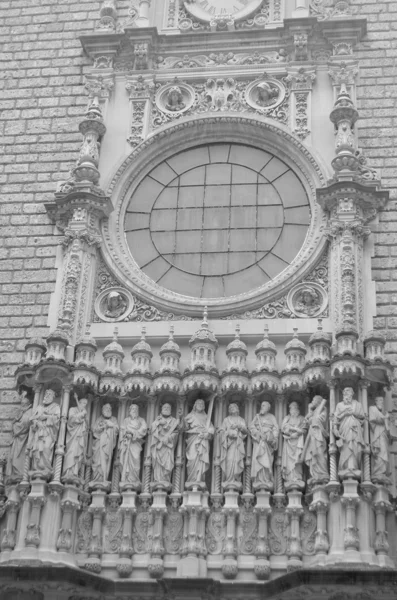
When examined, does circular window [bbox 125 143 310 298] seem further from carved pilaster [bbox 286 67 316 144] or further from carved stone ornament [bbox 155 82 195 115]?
carved stone ornament [bbox 155 82 195 115]

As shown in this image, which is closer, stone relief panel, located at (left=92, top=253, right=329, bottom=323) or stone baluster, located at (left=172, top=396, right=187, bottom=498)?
stone baluster, located at (left=172, top=396, right=187, bottom=498)

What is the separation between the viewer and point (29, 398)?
1528cm

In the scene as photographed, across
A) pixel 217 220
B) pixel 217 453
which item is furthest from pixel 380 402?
pixel 217 220

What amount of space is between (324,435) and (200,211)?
454 cm

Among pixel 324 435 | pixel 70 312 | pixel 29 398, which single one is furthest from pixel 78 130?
pixel 324 435

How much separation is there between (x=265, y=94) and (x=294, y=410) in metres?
5.69

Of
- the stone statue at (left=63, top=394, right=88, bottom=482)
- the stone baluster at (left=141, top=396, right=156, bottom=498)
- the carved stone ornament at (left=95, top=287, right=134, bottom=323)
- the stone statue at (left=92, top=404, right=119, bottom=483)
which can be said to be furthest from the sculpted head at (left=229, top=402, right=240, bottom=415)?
the carved stone ornament at (left=95, top=287, right=134, bottom=323)

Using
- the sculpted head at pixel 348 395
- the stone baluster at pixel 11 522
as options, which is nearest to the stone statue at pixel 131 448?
the stone baluster at pixel 11 522

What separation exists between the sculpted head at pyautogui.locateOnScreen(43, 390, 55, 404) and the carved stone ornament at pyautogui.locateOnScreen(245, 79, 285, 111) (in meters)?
5.87

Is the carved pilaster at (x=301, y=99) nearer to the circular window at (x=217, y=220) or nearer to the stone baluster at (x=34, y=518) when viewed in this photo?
the circular window at (x=217, y=220)

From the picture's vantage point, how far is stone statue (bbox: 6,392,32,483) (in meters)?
14.5

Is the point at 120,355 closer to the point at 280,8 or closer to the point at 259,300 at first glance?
the point at 259,300

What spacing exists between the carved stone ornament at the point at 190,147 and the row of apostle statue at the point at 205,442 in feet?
6.19

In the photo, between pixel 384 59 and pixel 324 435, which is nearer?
pixel 324 435
